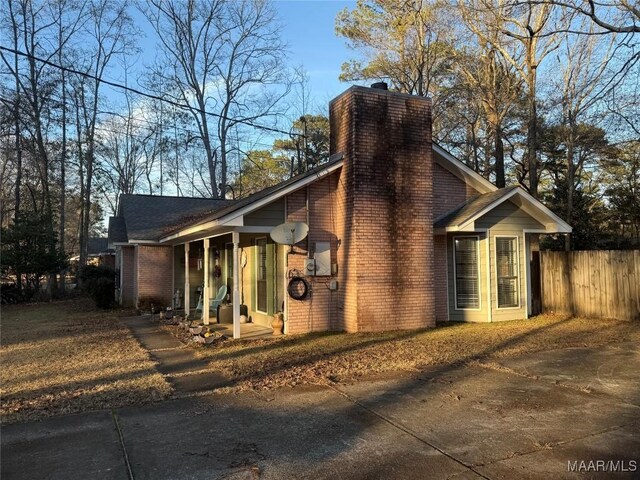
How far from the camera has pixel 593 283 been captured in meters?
12.9

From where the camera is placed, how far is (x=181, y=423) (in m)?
5.07

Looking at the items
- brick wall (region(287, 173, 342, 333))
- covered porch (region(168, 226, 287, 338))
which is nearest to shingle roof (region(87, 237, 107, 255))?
covered porch (region(168, 226, 287, 338))

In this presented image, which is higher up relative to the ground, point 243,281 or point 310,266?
point 310,266

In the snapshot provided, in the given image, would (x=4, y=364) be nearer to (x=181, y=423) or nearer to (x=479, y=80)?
(x=181, y=423)

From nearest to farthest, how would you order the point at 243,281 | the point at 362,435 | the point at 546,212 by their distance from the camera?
1. the point at 362,435
2. the point at 546,212
3. the point at 243,281

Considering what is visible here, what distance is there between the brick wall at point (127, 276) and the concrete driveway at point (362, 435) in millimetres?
15128

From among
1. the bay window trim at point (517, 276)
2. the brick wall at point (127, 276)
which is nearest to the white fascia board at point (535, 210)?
the bay window trim at point (517, 276)

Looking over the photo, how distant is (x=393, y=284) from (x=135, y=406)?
21.8ft

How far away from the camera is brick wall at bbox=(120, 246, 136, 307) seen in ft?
65.2

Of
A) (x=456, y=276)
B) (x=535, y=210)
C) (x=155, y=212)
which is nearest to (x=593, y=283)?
(x=535, y=210)

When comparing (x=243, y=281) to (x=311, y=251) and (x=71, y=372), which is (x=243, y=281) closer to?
(x=311, y=251)

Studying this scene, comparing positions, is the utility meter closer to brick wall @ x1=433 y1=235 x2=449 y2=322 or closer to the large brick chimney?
the large brick chimney

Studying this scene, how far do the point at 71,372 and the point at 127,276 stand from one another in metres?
13.5

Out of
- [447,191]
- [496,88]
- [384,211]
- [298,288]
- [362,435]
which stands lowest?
[362,435]
